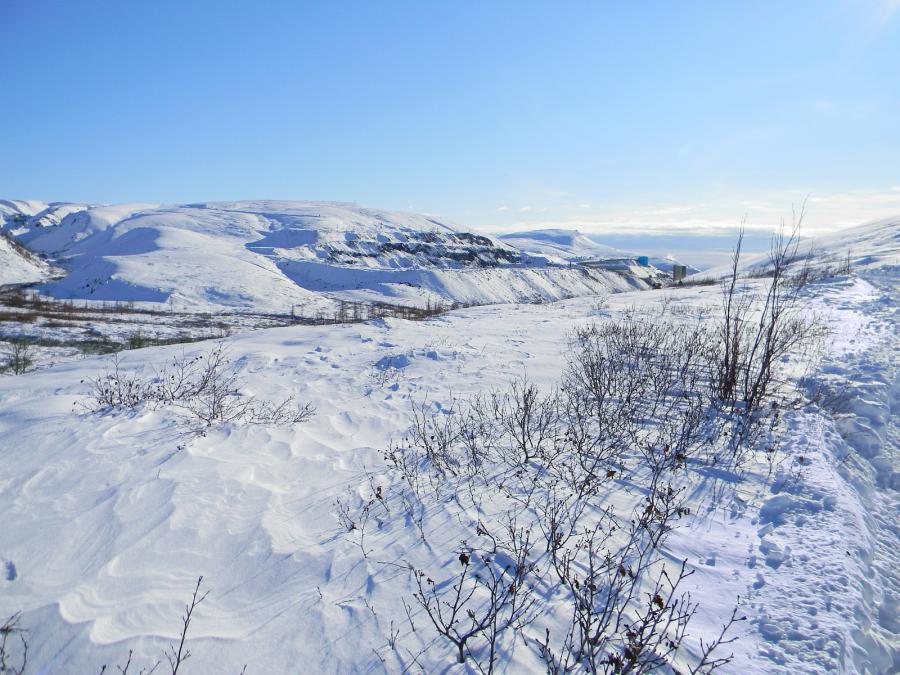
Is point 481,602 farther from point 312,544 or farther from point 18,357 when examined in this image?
point 18,357

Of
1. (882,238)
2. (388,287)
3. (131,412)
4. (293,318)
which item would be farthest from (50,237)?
(882,238)

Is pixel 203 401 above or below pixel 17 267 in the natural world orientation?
above

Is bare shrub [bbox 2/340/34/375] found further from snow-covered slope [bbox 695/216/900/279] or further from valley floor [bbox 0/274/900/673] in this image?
snow-covered slope [bbox 695/216/900/279]

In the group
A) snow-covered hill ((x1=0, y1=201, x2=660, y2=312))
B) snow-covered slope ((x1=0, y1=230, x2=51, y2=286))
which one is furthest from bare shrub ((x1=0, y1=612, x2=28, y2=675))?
snow-covered slope ((x1=0, y1=230, x2=51, y2=286))

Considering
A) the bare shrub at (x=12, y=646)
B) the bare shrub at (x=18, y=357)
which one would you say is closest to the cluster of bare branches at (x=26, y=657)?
the bare shrub at (x=12, y=646)

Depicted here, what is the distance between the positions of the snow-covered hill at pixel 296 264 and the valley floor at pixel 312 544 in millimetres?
27125

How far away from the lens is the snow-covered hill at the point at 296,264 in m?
32.7

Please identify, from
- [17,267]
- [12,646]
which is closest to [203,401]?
[12,646]

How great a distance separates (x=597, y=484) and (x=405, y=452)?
1696mm

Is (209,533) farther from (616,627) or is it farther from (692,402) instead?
(692,402)

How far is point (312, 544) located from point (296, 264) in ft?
158

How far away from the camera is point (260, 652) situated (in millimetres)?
1980

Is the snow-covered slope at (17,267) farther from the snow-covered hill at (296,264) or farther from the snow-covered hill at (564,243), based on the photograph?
the snow-covered hill at (564,243)

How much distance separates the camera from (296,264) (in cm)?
4741
